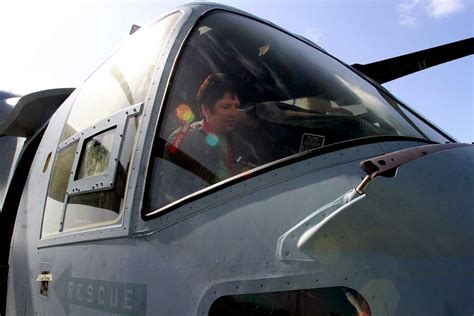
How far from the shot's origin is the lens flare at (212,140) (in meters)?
2.18

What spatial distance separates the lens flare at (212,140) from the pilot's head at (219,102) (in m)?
0.03

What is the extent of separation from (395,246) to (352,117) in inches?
34.5

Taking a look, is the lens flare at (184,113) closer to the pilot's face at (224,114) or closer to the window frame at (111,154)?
the pilot's face at (224,114)

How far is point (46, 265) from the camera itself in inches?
105

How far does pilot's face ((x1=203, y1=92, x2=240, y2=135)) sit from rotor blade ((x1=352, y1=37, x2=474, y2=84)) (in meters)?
3.31

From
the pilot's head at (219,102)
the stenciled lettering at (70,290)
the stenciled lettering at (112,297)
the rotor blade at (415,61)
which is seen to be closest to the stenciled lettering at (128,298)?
the stenciled lettering at (112,297)

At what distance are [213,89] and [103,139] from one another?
0.72 meters

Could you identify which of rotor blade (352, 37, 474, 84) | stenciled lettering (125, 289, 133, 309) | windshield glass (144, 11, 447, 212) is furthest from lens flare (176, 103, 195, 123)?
rotor blade (352, 37, 474, 84)

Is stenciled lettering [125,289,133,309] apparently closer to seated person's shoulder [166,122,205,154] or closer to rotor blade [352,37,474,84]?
seated person's shoulder [166,122,205,154]

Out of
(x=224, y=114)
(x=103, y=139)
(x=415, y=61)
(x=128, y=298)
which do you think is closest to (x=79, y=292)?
(x=128, y=298)

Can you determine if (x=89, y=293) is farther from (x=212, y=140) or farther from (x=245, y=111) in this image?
(x=245, y=111)

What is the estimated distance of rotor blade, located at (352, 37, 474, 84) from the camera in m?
5.29

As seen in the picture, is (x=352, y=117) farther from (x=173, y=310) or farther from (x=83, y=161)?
(x=83, y=161)

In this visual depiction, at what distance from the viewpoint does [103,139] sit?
258cm
